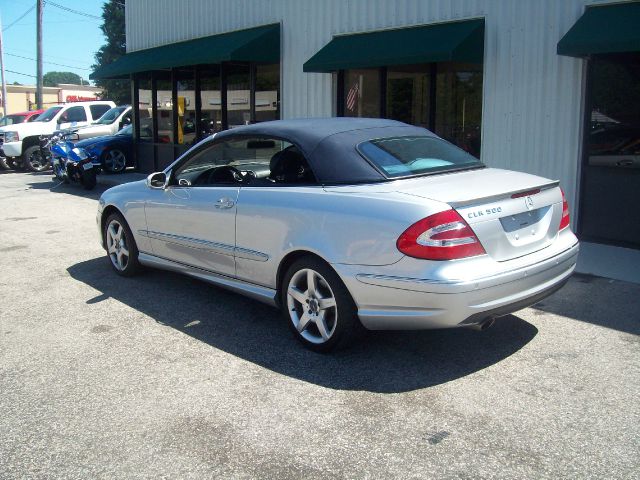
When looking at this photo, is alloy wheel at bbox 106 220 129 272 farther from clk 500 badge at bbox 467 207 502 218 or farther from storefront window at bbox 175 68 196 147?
storefront window at bbox 175 68 196 147

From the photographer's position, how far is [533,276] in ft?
14.5

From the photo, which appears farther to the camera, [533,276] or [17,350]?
[17,350]

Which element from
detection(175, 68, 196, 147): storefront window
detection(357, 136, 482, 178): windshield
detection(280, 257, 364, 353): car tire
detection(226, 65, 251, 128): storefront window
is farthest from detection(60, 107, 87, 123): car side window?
detection(280, 257, 364, 353): car tire

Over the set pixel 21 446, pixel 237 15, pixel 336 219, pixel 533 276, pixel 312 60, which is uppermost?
pixel 237 15

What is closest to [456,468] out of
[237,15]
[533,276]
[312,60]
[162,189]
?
[533,276]

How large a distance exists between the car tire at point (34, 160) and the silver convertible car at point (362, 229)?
17.0 meters

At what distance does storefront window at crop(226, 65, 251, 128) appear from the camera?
14.7 m

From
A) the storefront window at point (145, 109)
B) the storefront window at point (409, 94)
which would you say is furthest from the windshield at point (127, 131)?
the storefront window at point (409, 94)

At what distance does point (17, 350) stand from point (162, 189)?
197 cm

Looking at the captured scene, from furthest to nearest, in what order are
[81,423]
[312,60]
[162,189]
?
[312,60] → [162,189] → [81,423]

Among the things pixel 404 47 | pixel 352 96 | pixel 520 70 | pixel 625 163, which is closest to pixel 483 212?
pixel 625 163

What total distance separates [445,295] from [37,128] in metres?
19.9

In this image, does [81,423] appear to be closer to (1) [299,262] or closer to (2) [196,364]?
(2) [196,364]

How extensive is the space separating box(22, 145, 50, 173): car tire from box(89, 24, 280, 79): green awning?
199 inches
